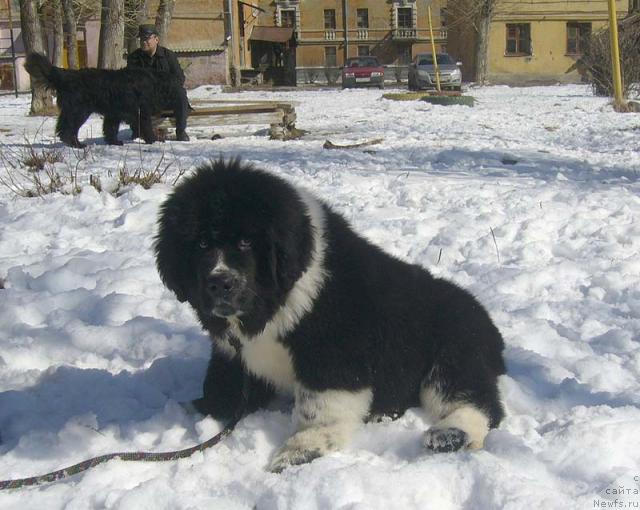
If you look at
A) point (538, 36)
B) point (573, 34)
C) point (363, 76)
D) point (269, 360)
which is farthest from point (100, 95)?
point (573, 34)

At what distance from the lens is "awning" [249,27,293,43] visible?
5178 cm

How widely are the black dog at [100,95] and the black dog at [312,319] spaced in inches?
322

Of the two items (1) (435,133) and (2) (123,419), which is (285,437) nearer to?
(2) (123,419)

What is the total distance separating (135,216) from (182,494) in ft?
12.6

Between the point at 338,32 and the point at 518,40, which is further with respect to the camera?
the point at 338,32

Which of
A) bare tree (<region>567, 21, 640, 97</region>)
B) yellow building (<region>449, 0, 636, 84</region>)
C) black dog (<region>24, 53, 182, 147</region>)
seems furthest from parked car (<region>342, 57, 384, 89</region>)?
black dog (<region>24, 53, 182, 147</region>)

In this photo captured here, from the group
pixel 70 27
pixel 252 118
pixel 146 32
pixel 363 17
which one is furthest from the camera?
pixel 363 17

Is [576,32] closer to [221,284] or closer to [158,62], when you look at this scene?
[158,62]

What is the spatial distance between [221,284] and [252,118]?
9.54 meters

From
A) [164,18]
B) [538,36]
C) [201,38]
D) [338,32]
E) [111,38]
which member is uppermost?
[338,32]

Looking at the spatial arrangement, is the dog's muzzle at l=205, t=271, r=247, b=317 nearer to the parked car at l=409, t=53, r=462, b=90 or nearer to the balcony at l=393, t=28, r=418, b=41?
the parked car at l=409, t=53, r=462, b=90

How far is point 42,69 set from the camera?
10.2 meters

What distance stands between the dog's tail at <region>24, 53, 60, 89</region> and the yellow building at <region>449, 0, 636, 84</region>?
41069 mm

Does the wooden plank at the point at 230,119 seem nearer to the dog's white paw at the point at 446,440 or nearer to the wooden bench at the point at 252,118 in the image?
the wooden bench at the point at 252,118
